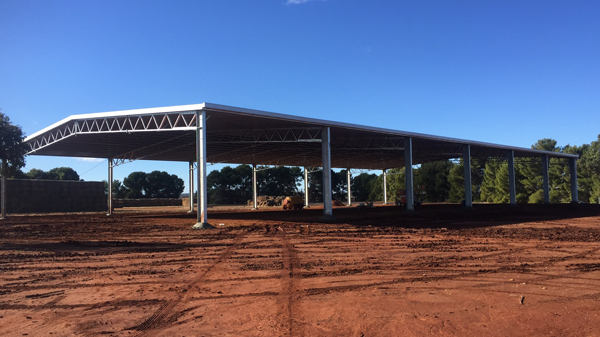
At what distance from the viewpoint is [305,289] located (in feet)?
27.1

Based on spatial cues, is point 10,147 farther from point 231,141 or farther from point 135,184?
point 135,184

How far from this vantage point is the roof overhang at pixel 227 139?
989 inches

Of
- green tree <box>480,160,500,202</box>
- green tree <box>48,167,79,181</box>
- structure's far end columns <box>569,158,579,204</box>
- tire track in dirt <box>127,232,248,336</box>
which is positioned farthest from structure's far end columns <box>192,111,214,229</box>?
green tree <box>48,167,79,181</box>

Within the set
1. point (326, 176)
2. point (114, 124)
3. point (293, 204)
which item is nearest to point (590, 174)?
point (293, 204)

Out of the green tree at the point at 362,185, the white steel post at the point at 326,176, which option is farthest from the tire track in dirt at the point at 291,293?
the green tree at the point at 362,185

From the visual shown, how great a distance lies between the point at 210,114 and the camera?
23234mm

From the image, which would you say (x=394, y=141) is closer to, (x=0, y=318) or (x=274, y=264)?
(x=274, y=264)

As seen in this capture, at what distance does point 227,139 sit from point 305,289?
27639 millimetres

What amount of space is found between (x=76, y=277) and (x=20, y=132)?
28.9m

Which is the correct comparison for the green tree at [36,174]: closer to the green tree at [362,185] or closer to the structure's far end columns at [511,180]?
the green tree at [362,185]

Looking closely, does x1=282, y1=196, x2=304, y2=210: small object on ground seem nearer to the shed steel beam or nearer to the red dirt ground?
the shed steel beam

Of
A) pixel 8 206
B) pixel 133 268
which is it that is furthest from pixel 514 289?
pixel 8 206

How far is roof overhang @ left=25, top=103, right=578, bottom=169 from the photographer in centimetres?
2511

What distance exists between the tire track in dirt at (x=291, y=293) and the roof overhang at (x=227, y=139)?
1275 centimetres
